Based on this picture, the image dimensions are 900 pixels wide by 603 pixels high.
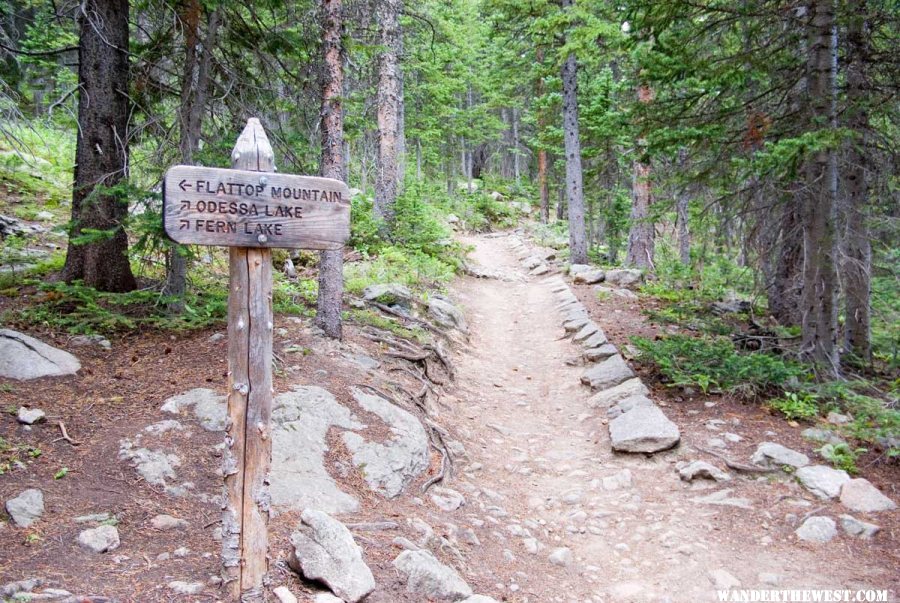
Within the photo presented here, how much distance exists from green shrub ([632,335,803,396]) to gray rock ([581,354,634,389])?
388 mm

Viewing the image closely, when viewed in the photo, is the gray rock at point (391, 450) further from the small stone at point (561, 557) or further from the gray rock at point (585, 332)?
the gray rock at point (585, 332)

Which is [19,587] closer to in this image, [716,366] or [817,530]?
[817,530]

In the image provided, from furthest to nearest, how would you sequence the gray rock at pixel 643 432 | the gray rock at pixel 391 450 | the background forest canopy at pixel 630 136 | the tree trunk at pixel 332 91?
the tree trunk at pixel 332 91 → the background forest canopy at pixel 630 136 → the gray rock at pixel 643 432 → the gray rock at pixel 391 450

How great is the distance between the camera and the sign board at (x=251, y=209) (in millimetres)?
2848

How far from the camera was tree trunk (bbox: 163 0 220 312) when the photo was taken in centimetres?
630

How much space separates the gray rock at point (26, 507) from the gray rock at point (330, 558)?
1685mm

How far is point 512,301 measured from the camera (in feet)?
48.6

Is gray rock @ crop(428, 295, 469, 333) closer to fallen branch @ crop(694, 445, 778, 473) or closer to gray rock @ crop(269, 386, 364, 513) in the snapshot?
gray rock @ crop(269, 386, 364, 513)

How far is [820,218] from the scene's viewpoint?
22.7 feet

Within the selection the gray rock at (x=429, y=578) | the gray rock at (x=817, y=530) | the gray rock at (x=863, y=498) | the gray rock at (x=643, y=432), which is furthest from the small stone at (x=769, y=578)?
the gray rock at (x=429, y=578)

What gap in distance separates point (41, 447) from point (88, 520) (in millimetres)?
1005

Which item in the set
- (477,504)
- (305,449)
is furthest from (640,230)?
(305,449)

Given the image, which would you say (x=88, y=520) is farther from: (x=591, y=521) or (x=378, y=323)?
(x=378, y=323)

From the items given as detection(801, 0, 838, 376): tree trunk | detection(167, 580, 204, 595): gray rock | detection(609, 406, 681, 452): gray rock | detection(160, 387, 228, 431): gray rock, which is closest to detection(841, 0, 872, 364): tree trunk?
detection(801, 0, 838, 376): tree trunk
